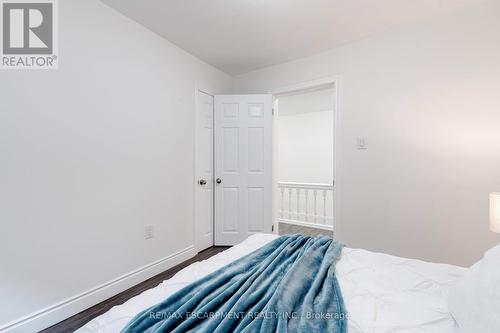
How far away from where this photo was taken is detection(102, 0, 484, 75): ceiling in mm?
1929

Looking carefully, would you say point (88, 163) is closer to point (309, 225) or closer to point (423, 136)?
point (423, 136)

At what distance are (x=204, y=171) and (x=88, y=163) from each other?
4.55 feet

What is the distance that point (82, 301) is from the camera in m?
1.76

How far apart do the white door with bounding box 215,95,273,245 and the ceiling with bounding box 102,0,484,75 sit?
0.69 m

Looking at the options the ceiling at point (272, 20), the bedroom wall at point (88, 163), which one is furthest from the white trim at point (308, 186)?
the bedroom wall at point (88, 163)

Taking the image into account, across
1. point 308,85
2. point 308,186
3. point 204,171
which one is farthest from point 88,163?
point 308,186

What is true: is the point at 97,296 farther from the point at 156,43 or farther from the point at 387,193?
the point at 387,193

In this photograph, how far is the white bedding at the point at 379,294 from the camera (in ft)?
2.60

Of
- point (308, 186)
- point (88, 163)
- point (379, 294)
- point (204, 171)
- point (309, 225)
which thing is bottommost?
point (309, 225)

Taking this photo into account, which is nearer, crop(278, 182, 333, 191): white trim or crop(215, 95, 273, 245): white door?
crop(215, 95, 273, 245): white door

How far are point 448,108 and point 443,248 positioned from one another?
49.5 inches

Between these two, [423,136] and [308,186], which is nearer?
[423,136]

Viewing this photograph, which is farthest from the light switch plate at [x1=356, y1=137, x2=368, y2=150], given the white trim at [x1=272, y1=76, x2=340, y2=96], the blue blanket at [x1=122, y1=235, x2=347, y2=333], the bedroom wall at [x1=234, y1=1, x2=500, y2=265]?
the blue blanket at [x1=122, y1=235, x2=347, y2=333]

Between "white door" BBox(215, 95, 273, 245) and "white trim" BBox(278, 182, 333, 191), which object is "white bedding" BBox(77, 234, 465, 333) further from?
"white trim" BBox(278, 182, 333, 191)
